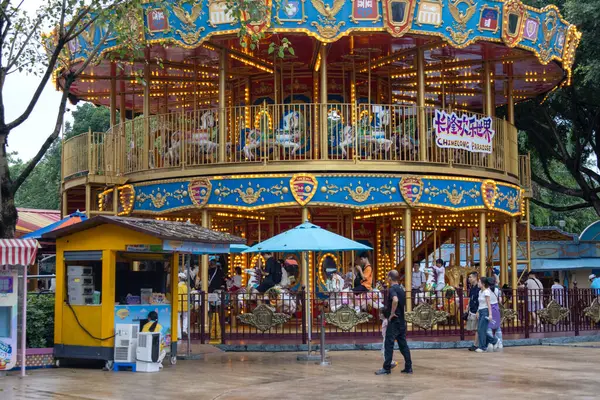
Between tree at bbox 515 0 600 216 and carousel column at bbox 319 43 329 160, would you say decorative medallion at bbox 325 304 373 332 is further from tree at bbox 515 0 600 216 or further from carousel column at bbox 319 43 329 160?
tree at bbox 515 0 600 216

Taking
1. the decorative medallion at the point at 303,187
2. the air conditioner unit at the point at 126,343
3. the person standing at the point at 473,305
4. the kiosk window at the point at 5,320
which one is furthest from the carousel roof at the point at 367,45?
the kiosk window at the point at 5,320

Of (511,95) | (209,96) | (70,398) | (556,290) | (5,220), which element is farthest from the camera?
(209,96)

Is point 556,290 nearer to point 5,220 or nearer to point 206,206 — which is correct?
point 206,206

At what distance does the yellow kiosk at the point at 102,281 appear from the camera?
16344 millimetres

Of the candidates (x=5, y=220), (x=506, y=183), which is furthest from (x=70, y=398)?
(x=506, y=183)

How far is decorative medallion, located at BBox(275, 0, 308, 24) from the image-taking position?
2301 centimetres

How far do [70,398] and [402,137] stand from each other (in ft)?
48.0

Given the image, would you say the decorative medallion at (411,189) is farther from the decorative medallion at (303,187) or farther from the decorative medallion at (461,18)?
the decorative medallion at (461,18)

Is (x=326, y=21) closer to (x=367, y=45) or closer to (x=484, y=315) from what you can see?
(x=367, y=45)

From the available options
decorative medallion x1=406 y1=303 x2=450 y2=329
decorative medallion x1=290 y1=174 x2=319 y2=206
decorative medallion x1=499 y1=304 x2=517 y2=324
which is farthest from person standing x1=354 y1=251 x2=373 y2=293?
decorative medallion x1=499 y1=304 x2=517 y2=324

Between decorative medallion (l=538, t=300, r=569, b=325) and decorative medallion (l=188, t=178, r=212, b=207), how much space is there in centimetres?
872

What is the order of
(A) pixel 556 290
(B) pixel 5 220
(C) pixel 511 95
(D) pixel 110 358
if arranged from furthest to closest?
(C) pixel 511 95
(A) pixel 556 290
(B) pixel 5 220
(D) pixel 110 358

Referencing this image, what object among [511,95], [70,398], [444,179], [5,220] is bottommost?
[70,398]

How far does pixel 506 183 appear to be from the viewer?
2692 cm
